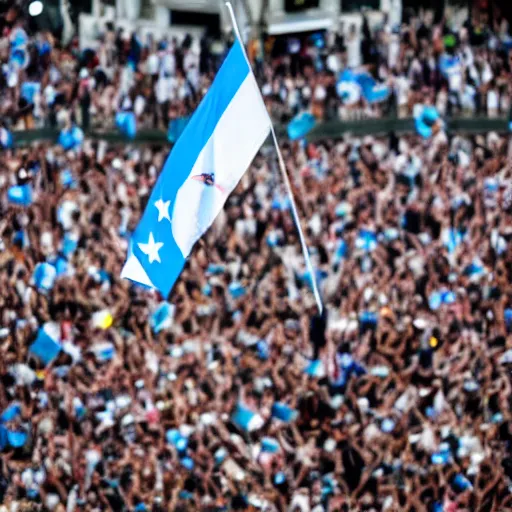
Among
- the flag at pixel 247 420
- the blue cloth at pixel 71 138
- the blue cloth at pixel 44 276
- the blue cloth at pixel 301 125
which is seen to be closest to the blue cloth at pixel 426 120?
Result: the blue cloth at pixel 301 125

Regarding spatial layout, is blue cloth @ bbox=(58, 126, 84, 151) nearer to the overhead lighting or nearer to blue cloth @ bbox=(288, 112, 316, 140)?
the overhead lighting

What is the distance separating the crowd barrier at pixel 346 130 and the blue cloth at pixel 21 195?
0.27 metres

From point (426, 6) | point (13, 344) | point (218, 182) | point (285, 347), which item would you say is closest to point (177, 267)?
point (218, 182)

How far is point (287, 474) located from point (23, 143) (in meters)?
2.35

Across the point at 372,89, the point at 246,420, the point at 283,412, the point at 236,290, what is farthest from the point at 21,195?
the point at 372,89

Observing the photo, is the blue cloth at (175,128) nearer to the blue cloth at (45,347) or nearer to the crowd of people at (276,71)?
the crowd of people at (276,71)

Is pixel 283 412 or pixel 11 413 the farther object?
pixel 11 413

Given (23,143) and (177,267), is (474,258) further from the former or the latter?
(23,143)

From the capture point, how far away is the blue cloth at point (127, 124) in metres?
5.96

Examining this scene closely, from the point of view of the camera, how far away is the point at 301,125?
19.2ft

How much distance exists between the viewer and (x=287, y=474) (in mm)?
5266

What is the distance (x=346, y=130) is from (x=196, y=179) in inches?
81.5

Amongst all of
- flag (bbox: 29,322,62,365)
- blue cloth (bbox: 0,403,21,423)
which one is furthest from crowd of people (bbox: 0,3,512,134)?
blue cloth (bbox: 0,403,21,423)

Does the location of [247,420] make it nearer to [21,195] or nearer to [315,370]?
[315,370]
